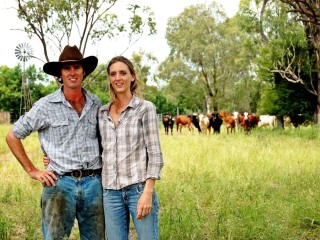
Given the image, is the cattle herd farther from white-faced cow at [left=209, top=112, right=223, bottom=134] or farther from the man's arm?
the man's arm

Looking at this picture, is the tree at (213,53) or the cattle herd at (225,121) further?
the tree at (213,53)

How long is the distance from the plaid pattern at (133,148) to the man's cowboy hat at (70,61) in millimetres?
616

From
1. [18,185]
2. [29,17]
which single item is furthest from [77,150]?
[29,17]

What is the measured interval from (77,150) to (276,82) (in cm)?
2248

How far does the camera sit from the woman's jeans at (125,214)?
10.2 ft

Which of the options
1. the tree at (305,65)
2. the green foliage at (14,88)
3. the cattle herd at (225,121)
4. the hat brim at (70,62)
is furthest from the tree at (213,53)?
the hat brim at (70,62)

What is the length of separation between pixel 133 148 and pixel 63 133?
56cm

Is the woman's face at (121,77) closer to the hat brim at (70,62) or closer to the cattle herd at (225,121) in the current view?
the hat brim at (70,62)

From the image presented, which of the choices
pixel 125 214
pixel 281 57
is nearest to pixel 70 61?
pixel 125 214

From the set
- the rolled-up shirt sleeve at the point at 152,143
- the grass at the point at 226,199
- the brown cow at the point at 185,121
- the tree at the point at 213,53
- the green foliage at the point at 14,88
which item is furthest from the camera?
the green foliage at the point at 14,88

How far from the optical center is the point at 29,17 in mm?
18953

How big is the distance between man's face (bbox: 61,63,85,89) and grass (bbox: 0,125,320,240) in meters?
2.06

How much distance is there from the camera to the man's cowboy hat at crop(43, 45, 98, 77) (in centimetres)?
346

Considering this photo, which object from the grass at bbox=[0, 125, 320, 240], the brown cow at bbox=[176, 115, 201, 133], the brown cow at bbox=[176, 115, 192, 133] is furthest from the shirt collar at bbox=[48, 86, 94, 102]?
the brown cow at bbox=[176, 115, 192, 133]
